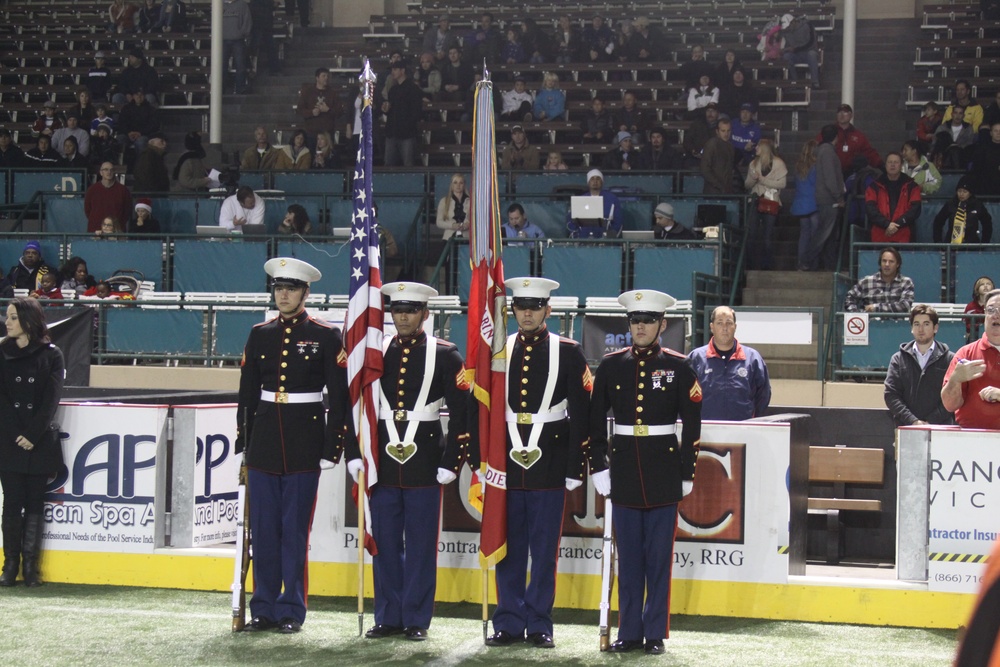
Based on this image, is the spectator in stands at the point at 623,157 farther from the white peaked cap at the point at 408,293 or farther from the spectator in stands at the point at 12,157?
the white peaked cap at the point at 408,293

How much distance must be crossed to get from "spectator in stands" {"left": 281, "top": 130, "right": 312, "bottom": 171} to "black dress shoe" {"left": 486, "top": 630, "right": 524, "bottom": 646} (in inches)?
563

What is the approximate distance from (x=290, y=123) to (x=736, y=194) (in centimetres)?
1015

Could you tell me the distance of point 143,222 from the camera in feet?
60.0

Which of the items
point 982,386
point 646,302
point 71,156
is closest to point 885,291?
point 982,386

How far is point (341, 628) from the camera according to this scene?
7508mm

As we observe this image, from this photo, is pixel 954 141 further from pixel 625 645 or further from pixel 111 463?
pixel 111 463

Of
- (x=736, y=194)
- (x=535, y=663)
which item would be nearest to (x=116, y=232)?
(x=736, y=194)

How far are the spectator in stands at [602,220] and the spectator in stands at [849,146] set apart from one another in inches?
115

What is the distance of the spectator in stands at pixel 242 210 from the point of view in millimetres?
17984

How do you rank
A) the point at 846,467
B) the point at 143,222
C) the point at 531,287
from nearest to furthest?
the point at 531,287 → the point at 846,467 → the point at 143,222

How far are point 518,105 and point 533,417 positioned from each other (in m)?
15.1

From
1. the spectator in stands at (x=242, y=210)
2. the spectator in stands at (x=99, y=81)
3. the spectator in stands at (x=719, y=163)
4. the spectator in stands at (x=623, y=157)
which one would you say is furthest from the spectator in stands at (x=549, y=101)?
the spectator in stands at (x=99, y=81)

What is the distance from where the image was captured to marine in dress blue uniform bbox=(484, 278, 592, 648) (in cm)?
726

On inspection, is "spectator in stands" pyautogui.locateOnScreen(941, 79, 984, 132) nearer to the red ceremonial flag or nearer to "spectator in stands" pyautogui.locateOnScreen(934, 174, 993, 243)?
"spectator in stands" pyautogui.locateOnScreen(934, 174, 993, 243)
